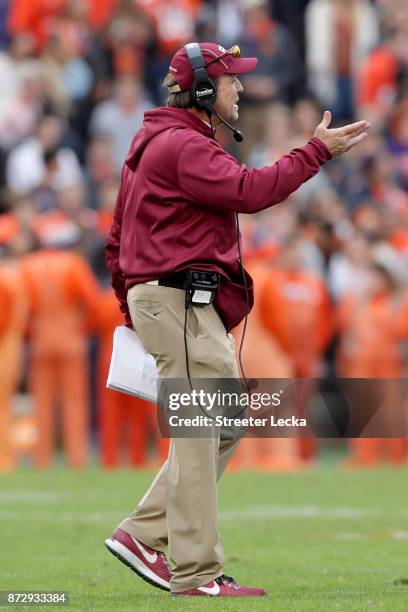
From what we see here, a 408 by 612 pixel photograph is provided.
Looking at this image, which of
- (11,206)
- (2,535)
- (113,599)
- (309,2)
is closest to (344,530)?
(2,535)

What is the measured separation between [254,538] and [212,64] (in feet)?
13.0

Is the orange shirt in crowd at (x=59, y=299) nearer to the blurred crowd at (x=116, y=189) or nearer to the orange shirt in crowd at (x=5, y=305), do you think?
the blurred crowd at (x=116, y=189)

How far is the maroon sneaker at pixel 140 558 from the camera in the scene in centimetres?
741

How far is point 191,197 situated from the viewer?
23.0 ft

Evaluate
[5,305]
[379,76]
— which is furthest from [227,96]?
[379,76]

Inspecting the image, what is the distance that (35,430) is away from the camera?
16.8 meters

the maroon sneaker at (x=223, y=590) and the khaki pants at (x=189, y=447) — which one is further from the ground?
the khaki pants at (x=189, y=447)

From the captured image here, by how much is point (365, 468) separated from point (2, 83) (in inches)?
282

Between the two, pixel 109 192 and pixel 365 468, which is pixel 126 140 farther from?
pixel 365 468

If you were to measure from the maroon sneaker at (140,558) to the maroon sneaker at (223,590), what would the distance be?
0.99 ft

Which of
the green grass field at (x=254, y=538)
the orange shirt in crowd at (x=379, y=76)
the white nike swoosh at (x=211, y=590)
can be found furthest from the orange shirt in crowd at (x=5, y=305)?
the white nike swoosh at (x=211, y=590)

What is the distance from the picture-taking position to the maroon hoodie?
6.93 meters

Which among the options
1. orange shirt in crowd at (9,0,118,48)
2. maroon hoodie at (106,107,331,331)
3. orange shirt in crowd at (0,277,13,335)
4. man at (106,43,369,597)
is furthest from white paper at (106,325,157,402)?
orange shirt in crowd at (9,0,118,48)

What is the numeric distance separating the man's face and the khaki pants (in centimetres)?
82
